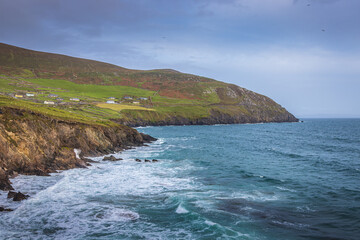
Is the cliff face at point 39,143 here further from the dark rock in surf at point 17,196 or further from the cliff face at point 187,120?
the cliff face at point 187,120

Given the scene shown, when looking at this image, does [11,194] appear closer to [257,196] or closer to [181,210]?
[181,210]

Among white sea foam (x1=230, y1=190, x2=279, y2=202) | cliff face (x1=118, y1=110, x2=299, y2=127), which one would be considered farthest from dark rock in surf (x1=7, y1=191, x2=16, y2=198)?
cliff face (x1=118, y1=110, x2=299, y2=127)

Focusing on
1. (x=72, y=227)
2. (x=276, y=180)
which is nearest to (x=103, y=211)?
(x=72, y=227)

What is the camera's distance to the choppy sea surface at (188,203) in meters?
18.8

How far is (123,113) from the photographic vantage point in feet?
432

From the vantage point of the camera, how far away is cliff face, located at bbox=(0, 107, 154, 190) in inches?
1283

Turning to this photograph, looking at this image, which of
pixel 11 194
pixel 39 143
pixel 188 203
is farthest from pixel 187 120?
pixel 11 194

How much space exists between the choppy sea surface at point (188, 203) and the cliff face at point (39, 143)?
9.33ft

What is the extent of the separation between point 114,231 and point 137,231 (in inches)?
68.3

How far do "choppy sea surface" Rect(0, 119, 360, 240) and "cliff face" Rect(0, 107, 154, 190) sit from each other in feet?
9.33

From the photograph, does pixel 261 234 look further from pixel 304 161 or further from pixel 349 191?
pixel 304 161

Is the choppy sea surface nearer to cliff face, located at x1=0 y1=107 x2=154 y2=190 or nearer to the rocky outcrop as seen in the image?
cliff face, located at x1=0 y1=107 x2=154 y2=190

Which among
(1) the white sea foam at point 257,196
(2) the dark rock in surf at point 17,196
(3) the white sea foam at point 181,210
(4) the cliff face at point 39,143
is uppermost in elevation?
(4) the cliff face at point 39,143

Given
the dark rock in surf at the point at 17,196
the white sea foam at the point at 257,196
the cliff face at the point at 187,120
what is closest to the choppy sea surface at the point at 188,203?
the white sea foam at the point at 257,196
